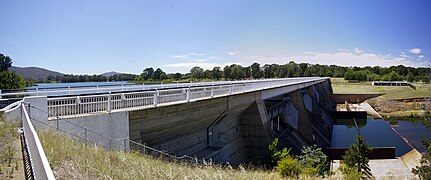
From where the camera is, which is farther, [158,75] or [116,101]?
[158,75]

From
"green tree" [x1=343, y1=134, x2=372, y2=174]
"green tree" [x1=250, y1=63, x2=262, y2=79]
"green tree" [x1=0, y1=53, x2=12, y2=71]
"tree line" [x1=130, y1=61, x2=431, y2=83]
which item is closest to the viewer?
"green tree" [x1=343, y1=134, x2=372, y2=174]

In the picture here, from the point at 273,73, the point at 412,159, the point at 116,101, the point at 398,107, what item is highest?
the point at 273,73

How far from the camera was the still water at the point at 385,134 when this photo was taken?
42.7m

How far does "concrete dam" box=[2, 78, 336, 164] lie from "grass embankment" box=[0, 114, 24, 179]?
2.10 feet

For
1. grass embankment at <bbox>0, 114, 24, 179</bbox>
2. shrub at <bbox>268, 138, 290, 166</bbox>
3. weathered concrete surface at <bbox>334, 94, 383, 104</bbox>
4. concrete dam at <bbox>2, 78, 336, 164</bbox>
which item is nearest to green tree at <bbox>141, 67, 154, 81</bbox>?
concrete dam at <bbox>2, 78, 336, 164</bbox>

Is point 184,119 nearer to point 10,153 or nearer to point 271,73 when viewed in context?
point 10,153

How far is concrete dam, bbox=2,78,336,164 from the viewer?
1024cm

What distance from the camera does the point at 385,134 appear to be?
50.2m

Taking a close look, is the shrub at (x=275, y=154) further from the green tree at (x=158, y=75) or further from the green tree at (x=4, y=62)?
the green tree at (x=4, y=62)

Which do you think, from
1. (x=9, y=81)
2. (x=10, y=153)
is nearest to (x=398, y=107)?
(x=9, y=81)

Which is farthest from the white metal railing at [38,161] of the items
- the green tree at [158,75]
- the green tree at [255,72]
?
the green tree at [255,72]

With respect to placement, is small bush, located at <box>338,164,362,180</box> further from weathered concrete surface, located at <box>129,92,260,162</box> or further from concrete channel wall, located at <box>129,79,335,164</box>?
weathered concrete surface, located at <box>129,92,260,162</box>

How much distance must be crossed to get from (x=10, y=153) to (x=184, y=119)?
30.9ft

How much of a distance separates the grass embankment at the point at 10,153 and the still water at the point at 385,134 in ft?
133
